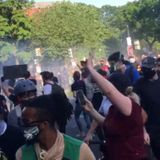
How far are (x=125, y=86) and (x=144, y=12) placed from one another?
85688 mm

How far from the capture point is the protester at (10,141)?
4438mm

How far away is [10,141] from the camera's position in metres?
4.51

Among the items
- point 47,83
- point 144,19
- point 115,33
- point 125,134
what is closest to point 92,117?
point 125,134

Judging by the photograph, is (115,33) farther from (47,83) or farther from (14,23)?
(47,83)

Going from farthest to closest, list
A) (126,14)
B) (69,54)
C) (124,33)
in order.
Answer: (124,33) → (126,14) → (69,54)

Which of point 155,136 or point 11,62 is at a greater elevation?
point 155,136

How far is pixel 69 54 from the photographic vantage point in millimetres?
61531

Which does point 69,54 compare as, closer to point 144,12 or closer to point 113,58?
point 144,12

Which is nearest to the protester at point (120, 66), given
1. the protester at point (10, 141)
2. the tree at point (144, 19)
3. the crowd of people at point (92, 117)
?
the crowd of people at point (92, 117)

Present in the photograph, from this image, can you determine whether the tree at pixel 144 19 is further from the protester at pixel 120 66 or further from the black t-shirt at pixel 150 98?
the black t-shirt at pixel 150 98

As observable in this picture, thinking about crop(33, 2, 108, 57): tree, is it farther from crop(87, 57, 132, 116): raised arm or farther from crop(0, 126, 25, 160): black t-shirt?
crop(0, 126, 25, 160): black t-shirt

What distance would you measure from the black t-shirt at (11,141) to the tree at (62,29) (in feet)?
177

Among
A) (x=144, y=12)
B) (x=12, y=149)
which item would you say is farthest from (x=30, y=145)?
(x=144, y=12)

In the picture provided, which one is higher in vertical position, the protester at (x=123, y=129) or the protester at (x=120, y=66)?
the protester at (x=123, y=129)
